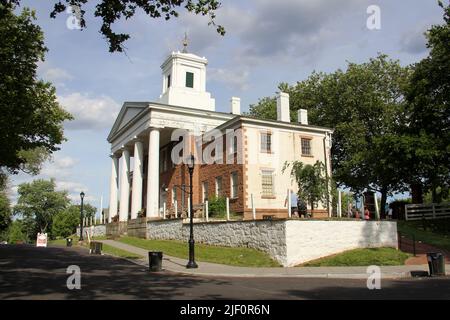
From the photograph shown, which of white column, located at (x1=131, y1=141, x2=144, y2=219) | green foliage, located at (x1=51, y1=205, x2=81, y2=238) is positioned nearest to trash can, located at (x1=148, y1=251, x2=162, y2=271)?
white column, located at (x1=131, y1=141, x2=144, y2=219)

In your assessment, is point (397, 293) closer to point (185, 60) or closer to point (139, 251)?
point (139, 251)

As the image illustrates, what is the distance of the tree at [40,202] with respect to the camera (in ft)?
344

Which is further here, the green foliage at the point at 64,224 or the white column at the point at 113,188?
the green foliage at the point at 64,224

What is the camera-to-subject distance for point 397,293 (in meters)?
12.1

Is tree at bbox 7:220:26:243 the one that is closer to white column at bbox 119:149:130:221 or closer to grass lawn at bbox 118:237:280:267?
white column at bbox 119:149:130:221

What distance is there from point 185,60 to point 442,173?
2668cm

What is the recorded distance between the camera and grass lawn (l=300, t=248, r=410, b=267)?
1974 cm

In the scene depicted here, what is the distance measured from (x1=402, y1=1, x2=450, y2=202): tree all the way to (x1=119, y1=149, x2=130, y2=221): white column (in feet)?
84.1

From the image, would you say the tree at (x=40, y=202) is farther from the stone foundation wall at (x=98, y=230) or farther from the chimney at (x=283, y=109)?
the chimney at (x=283, y=109)

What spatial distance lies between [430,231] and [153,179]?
70.7ft

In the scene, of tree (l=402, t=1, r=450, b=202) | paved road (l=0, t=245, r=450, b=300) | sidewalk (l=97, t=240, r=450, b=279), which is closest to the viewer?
A: paved road (l=0, t=245, r=450, b=300)

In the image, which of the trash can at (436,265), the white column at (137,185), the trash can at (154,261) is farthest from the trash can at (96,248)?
the trash can at (436,265)

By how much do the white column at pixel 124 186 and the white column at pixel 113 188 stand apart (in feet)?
9.63

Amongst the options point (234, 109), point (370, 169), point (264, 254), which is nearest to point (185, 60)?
point (234, 109)
